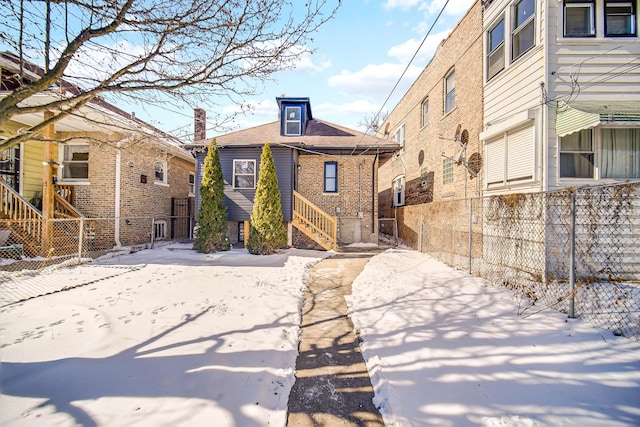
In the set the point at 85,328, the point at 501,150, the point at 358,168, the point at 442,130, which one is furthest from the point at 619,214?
the point at 358,168

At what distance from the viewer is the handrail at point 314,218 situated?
12219 millimetres

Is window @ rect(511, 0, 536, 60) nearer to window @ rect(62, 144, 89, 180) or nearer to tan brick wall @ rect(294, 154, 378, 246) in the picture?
tan brick wall @ rect(294, 154, 378, 246)

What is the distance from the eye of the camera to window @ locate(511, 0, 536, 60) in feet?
22.6

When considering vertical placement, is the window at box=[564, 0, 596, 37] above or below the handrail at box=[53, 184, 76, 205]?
above

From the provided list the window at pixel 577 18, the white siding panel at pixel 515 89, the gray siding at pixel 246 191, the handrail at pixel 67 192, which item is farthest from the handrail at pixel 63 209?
the window at pixel 577 18

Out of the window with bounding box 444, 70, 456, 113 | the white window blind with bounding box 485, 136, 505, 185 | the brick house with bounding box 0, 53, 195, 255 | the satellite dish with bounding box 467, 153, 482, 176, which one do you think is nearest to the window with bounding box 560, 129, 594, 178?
the white window blind with bounding box 485, 136, 505, 185

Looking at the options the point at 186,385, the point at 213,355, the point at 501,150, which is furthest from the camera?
the point at 501,150

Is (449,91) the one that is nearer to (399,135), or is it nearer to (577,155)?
(577,155)

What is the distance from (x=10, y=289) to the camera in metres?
5.67

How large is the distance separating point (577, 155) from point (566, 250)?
2189mm

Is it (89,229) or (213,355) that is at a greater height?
(89,229)

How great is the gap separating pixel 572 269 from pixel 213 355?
483 cm

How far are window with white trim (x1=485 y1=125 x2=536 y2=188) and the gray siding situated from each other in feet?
24.8

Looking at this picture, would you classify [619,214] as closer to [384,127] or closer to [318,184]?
[318,184]
